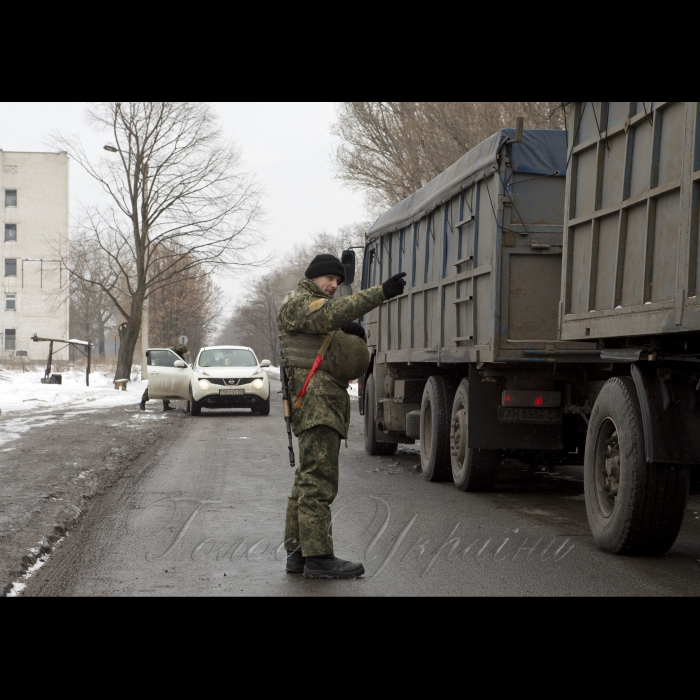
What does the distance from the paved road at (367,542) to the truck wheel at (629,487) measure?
0.51 ft

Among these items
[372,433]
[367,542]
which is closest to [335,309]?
[367,542]

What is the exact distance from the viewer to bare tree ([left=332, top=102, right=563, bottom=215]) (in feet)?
94.1

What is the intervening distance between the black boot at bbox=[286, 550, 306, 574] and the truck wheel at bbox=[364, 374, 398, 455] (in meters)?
7.86

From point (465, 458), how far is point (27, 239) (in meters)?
71.6

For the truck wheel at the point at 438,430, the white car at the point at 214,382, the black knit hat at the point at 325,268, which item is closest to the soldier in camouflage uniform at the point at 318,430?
the black knit hat at the point at 325,268

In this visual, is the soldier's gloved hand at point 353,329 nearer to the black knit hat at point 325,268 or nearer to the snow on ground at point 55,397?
the black knit hat at point 325,268

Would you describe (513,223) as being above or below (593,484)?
above

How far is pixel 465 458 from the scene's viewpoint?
9.87m

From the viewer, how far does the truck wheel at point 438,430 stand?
10.7 meters
